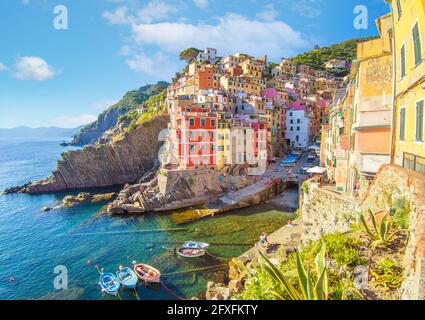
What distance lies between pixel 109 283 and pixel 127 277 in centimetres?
121

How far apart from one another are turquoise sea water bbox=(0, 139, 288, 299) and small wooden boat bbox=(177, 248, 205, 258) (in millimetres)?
479

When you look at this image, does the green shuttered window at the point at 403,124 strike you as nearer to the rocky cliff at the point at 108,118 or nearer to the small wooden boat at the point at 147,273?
the small wooden boat at the point at 147,273

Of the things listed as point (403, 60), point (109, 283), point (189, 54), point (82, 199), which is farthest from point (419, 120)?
point (189, 54)

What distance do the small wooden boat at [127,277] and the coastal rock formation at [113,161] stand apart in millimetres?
33077

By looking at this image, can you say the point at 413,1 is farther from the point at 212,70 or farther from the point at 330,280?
the point at 212,70

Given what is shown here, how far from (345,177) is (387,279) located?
12.8m

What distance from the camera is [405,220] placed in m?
6.37

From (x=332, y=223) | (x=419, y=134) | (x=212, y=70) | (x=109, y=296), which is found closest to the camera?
(x=419, y=134)

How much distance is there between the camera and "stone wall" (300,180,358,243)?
37.1ft

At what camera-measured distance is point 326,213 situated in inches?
517

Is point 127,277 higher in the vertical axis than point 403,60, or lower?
lower

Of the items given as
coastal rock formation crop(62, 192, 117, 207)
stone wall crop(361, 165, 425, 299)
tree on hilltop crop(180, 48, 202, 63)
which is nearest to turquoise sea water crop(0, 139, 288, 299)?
coastal rock formation crop(62, 192, 117, 207)

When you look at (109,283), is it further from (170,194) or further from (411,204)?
(411,204)

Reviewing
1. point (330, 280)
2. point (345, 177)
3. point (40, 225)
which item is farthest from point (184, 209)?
point (330, 280)
